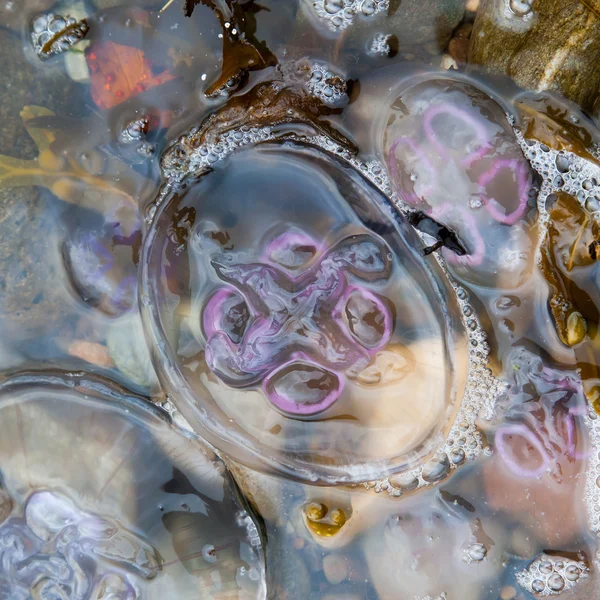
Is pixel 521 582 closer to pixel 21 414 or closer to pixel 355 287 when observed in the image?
pixel 355 287

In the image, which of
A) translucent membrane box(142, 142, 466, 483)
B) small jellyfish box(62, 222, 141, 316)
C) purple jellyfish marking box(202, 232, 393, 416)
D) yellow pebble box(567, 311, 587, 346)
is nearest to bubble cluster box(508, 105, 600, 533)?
yellow pebble box(567, 311, 587, 346)

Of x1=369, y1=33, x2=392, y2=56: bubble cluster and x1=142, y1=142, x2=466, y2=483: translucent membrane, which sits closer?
x1=142, y1=142, x2=466, y2=483: translucent membrane

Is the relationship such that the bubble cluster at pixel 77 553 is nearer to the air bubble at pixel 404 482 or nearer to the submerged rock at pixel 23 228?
the submerged rock at pixel 23 228

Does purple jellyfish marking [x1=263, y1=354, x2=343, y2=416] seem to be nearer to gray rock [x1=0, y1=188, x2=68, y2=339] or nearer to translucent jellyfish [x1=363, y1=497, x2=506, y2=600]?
translucent jellyfish [x1=363, y1=497, x2=506, y2=600]

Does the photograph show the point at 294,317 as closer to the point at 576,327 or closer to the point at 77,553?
the point at 576,327

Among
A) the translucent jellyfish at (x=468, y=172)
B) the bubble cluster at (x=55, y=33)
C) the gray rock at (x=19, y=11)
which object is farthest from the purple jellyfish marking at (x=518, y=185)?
the gray rock at (x=19, y=11)

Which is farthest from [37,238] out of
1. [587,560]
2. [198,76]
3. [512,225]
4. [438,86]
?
[587,560]
